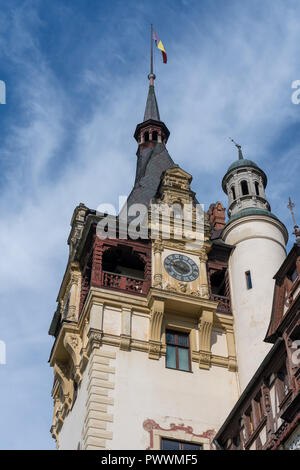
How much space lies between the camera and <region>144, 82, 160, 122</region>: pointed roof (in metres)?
49.2

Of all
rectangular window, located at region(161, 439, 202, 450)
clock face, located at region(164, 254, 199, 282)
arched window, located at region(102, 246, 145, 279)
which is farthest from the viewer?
arched window, located at region(102, 246, 145, 279)

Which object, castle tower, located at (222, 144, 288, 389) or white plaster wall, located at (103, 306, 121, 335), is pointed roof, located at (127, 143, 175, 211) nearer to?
castle tower, located at (222, 144, 288, 389)

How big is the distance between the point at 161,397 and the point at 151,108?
27.2m

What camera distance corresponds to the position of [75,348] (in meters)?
30.3

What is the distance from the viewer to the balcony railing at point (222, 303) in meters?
31.8

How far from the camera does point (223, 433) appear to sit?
25.1m

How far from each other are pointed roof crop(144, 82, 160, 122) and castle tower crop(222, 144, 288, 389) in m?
12.6

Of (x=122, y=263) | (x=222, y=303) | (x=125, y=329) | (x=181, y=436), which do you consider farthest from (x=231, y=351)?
(x=122, y=263)

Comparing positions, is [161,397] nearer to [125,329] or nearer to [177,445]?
[177,445]

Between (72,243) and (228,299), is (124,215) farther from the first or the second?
(228,299)

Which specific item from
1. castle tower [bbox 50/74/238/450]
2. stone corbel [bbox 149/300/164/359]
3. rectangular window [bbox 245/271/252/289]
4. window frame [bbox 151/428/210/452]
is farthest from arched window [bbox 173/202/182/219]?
window frame [bbox 151/428/210/452]

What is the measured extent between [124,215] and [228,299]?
7.28 m
